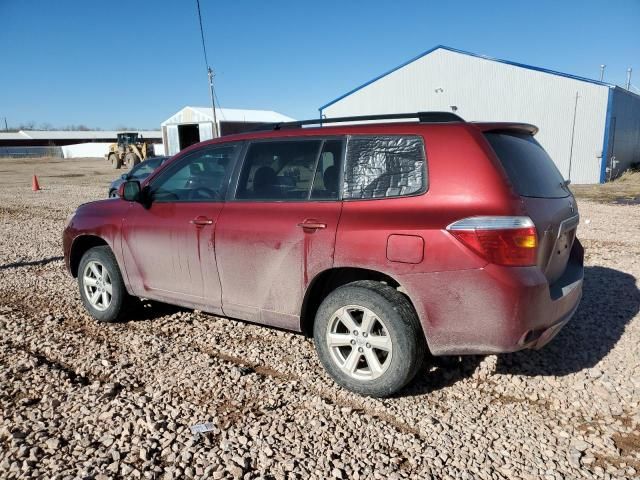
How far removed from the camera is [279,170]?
3750mm

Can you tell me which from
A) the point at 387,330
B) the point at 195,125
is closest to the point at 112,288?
the point at 387,330

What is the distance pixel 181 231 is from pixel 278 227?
40.8 inches

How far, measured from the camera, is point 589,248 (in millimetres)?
7762

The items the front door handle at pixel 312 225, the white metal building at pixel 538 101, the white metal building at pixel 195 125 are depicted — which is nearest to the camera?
the front door handle at pixel 312 225

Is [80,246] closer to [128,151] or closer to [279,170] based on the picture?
[279,170]

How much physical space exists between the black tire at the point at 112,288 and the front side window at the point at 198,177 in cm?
86

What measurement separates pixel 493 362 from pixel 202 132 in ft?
128

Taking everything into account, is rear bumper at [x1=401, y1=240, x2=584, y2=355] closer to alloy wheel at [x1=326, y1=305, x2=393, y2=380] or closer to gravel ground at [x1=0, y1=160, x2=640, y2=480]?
alloy wheel at [x1=326, y1=305, x2=393, y2=380]

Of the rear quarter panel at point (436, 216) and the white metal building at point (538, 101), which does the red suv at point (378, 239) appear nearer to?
the rear quarter panel at point (436, 216)

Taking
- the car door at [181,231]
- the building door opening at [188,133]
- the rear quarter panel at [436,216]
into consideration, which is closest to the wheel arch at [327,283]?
the rear quarter panel at [436,216]

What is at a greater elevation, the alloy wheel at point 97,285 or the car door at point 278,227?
the car door at point 278,227

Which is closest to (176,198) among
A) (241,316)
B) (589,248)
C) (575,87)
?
(241,316)

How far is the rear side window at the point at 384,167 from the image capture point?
10.3ft

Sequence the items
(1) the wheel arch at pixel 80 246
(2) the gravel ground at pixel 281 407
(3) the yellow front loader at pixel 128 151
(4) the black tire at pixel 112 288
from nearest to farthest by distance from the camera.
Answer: (2) the gravel ground at pixel 281 407 → (4) the black tire at pixel 112 288 → (1) the wheel arch at pixel 80 246 → (3) the yellow front loader at pixel 128 151
